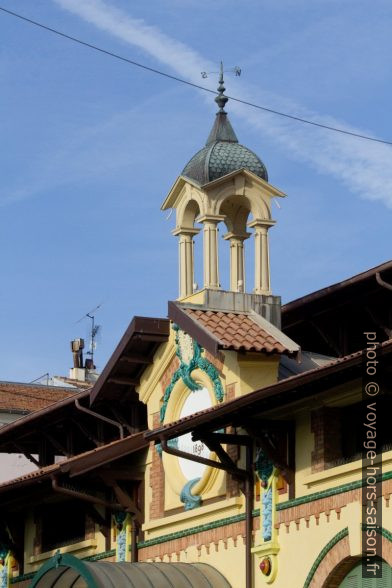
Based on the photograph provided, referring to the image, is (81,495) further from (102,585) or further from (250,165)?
(250,165)

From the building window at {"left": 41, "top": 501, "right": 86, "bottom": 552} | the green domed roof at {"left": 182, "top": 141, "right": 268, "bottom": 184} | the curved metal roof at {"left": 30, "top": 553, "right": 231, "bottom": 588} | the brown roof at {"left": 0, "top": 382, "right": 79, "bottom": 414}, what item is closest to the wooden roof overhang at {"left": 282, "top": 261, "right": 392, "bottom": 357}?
the green domed roof at {"left": 182, "top": 141, "right": 268, "bottom": 184}

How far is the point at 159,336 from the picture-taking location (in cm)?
2756

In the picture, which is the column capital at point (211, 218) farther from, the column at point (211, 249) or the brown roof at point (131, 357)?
the brown roof at point (131, 357)

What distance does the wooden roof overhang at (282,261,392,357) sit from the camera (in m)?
24.5

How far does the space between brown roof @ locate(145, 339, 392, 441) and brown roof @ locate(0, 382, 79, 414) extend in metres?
23.4

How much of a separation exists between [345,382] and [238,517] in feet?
11.4

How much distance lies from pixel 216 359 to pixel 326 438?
343 cm

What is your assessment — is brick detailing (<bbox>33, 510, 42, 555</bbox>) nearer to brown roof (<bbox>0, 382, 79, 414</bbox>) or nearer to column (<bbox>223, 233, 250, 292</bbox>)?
column (<bbox>223, 233, 250, 292</bbox>)

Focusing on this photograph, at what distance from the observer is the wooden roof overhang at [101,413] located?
A: 2766 centimetres

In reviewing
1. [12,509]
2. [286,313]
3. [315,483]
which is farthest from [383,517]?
[12,509]

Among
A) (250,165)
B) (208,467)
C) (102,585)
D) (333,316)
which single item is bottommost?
(102,585)

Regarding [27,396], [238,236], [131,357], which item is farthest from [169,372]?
[27,396]

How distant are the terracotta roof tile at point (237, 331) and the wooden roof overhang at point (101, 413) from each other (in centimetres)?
131

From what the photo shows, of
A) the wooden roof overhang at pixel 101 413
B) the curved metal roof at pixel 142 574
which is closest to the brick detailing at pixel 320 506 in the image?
the curved metal roof at pixel 142 574
